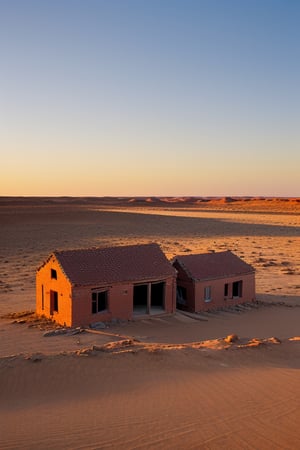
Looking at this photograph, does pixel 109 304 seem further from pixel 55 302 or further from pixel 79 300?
pixel 55 302

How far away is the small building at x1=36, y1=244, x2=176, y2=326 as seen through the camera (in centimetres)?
2233

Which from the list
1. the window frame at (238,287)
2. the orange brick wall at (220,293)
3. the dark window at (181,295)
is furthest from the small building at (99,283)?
the window frame at (238,287)

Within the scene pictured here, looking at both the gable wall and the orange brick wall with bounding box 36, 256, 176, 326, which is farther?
the gable wall

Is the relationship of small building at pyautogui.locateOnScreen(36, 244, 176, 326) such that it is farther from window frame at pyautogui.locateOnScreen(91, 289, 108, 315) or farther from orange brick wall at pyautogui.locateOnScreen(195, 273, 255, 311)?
orange brick wall at pyautogui.locateOnScreen(195, 273, 255, 311)

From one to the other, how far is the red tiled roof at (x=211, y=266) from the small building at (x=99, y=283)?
1539 millimetres

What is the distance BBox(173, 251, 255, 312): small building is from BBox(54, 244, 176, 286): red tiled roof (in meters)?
1.48

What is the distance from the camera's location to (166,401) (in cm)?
1142

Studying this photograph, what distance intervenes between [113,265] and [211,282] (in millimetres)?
6042

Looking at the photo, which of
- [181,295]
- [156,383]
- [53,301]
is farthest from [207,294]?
[156,383]

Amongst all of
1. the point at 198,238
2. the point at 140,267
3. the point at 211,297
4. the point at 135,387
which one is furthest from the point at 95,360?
the point at 198,238

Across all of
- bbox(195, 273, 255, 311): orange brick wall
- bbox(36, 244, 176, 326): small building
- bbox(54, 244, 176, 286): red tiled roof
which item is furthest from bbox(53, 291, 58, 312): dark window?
bbox(195, 273, 255, 311): orange brick wall

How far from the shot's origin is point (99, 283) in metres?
22.6

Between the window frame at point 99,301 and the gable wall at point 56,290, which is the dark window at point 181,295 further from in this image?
the gable wall at point 56,290

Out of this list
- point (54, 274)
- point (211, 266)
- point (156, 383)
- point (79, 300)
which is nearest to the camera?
point (156, 383)
